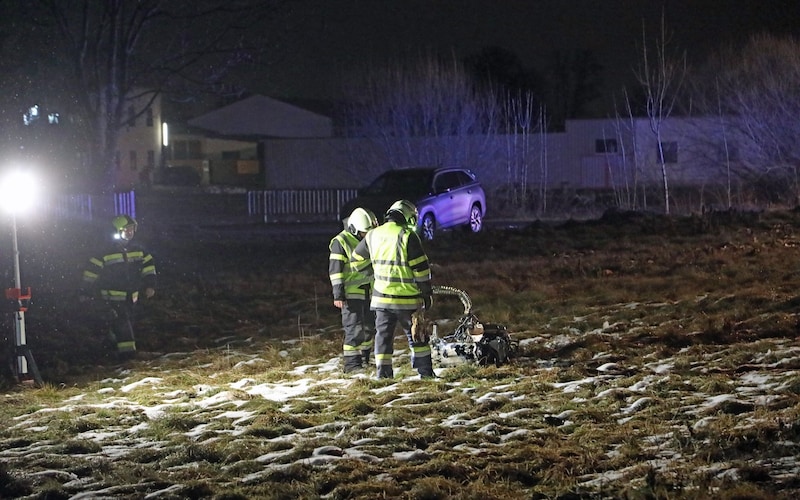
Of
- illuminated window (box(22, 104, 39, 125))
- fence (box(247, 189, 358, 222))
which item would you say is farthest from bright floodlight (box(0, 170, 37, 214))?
fence (box(247, 189, 358, 222))

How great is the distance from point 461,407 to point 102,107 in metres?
20.9

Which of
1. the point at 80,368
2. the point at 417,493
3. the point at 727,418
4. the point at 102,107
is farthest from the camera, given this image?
the point at 102,107

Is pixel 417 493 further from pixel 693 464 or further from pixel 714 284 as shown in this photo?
pixel 714 284

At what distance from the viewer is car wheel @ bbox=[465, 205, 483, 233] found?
2170cm

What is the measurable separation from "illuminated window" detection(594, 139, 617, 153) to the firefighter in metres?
32.4

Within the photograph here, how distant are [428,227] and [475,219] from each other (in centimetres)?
206

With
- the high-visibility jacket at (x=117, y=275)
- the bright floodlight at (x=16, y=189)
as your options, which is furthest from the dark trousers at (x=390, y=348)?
the bright floodlight at (x=16, y=189)

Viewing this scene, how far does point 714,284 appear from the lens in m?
13.3

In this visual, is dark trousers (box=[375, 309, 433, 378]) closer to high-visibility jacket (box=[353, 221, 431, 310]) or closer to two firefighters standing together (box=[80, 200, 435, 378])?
two firefighters standing together (box=[80, 200, 435, 378])

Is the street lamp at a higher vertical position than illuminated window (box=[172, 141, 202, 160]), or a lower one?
lower

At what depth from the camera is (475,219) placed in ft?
71.9

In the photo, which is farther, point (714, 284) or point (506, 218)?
point (506, 218)

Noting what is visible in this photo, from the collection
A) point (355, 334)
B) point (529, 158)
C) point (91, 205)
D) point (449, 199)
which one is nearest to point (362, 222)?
point (355, 334)

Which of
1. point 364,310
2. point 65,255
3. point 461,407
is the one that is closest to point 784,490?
point 461,407
